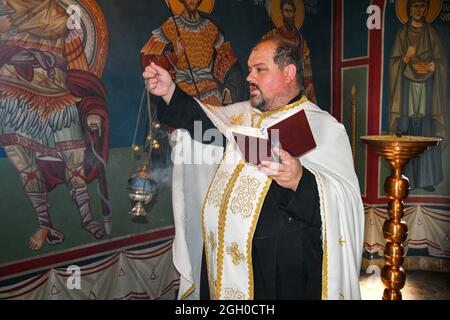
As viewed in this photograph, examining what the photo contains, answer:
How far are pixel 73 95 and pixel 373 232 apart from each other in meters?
4.33

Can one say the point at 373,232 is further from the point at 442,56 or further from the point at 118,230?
the point at 118,230

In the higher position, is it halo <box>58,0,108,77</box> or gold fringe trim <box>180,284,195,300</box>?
halo <box>58,0,108,77</box>

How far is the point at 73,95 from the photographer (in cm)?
328

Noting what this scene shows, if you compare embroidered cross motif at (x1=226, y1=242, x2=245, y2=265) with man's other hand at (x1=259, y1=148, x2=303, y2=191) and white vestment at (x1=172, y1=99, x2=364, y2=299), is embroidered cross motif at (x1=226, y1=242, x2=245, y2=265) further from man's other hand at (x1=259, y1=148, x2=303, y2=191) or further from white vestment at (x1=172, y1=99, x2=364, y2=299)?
man's other hand at (x1=259, y1=148, x2=303, y2=191)

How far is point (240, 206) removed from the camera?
7.53 ft

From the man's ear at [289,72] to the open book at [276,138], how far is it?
46 centimetres

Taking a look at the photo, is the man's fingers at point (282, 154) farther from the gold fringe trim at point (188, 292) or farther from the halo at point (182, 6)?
the halo at point (182, 6)

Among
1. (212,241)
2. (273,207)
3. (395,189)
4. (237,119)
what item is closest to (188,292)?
(212,241)

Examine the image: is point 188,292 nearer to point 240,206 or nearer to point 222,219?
point 222,219

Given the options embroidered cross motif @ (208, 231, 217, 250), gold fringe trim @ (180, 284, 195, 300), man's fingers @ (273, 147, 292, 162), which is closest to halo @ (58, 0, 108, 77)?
embroidered cross motif @ (208, 231, 217, 250)

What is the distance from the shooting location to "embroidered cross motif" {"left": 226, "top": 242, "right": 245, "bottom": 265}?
229cm

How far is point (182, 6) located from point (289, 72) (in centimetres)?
211

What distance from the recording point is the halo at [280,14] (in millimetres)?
5109

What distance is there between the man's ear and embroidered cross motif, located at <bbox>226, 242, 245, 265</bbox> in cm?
94
